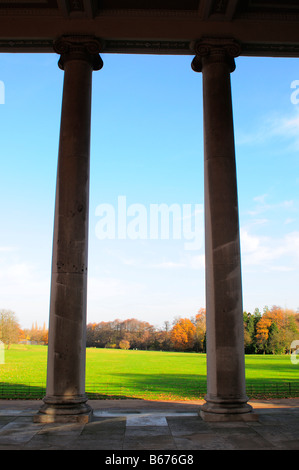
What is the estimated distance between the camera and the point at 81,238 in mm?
79062

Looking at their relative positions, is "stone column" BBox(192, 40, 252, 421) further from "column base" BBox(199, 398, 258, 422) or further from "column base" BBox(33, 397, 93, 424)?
"column base" BBox(33, 397, 93, 424)

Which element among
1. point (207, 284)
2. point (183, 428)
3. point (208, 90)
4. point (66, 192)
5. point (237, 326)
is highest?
point (208, 90)

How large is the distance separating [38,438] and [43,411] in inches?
478

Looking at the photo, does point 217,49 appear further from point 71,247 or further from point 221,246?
point 71,247

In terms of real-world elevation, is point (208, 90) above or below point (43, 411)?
above

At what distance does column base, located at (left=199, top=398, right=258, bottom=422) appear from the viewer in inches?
2820

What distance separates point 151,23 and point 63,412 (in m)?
84.4

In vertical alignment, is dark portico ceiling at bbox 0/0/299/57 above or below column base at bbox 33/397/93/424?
above

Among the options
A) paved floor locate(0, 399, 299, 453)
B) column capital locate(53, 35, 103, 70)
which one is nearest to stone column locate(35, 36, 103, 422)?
column capital locate(53, 35, 103, 70)

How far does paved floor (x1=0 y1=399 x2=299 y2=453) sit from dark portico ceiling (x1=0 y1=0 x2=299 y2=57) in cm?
7956

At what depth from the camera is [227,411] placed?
72.2 meters

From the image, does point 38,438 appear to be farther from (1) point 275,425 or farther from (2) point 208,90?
(2) point 208,90
